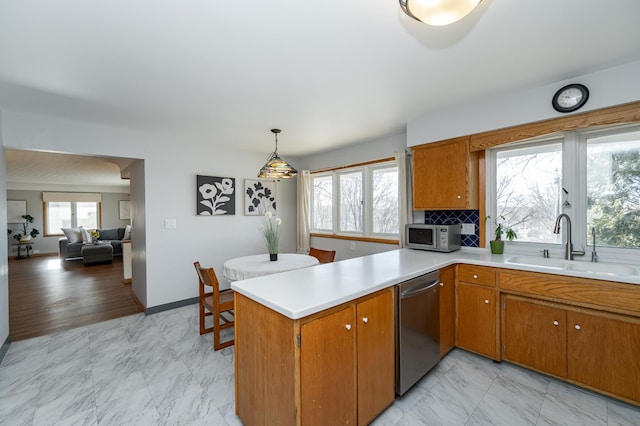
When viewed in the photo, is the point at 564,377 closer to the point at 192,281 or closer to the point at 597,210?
the point at 597,210

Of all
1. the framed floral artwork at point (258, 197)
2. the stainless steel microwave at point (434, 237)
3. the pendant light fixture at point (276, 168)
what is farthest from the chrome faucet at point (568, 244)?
the framed floral artwork at point (258, 197)

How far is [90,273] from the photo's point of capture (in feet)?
20.1

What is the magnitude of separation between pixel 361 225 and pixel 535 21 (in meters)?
3.02

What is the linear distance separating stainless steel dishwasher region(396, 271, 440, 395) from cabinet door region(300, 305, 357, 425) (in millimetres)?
472

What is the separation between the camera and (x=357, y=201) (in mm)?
4234

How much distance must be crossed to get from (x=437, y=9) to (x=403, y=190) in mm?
2408

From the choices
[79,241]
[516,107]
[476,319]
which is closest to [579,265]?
[476,319]

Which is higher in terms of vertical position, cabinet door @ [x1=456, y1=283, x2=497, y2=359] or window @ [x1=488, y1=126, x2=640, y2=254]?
window @ [x1=488, y1=126, x2=640, y2=254]

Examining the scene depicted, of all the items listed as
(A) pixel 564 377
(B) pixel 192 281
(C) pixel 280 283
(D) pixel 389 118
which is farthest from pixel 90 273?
(A) pixel 564 377

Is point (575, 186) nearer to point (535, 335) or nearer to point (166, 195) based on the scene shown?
point (535, 335)

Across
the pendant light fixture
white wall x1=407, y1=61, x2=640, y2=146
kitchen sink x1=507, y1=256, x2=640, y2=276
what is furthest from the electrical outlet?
the pendant light fixture

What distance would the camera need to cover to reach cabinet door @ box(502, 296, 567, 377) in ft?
6.52

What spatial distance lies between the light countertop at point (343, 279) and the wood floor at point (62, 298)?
10.3 ft

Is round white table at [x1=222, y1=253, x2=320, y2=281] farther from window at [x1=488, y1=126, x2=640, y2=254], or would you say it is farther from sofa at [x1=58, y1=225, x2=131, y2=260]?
sofa at [x1=58, y1=225, x2=131, y2=260]
